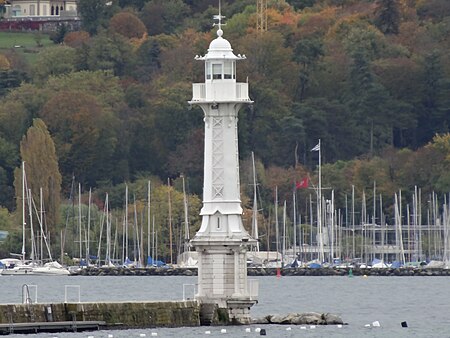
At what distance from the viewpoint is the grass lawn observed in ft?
558

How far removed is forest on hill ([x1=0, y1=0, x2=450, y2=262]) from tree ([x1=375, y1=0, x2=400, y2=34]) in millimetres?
144

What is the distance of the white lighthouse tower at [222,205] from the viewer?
186ft

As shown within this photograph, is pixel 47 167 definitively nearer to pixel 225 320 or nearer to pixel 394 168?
pixel 394 168

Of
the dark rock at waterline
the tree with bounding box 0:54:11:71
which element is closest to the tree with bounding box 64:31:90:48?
the tree with bounding box 0:54:11:71

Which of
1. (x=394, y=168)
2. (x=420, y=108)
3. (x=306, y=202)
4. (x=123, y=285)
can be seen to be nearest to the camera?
A: (x=123, y=285)

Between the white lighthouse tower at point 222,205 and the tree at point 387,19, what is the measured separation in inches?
3993

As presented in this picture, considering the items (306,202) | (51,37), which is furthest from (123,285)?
(51,37)

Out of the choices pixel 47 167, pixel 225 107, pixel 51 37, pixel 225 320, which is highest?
pixel 51 37

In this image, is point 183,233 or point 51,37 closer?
point 183,233

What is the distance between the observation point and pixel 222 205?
57.4m

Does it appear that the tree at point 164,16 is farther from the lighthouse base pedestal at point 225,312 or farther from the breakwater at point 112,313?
the breakwater at point 112,313

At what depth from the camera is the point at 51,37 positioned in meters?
178

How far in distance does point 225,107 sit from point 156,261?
57.4 metres

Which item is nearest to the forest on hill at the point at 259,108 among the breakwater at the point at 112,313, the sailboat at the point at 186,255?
the sailboat at the point at 186,255
